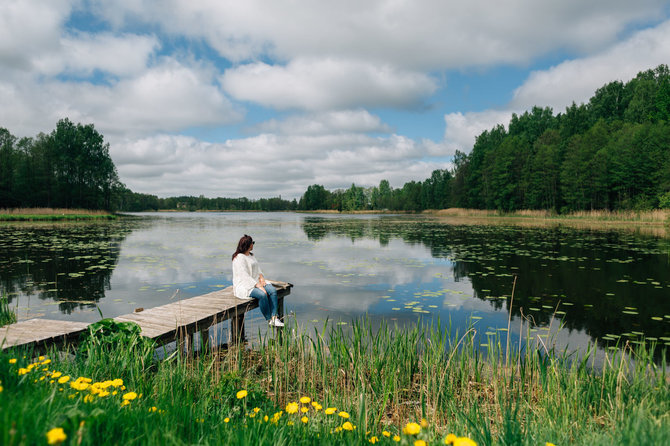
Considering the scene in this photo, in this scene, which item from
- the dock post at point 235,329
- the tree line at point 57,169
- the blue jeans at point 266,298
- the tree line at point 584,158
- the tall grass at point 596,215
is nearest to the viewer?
the dock post at point 235,329

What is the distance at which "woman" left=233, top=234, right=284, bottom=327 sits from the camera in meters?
7.07

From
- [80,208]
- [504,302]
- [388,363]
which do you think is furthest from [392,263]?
[80,208]

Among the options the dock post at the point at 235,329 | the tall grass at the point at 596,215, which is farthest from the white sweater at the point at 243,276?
the tall grass at the point at 596,215

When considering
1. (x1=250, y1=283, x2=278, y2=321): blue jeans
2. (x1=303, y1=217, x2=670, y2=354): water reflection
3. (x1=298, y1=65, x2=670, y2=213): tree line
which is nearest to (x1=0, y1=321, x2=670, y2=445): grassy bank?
(x1=303, y1=217, x2=670, y2=354): water reflection

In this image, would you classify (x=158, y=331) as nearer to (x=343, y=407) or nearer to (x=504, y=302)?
(x=343, y=407)

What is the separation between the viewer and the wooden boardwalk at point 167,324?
4535mm

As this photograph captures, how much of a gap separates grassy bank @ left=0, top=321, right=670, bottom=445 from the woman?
1.30 metres

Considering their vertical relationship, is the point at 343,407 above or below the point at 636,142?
below

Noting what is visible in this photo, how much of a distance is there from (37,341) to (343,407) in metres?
3.86

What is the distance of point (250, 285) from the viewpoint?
7.16 m

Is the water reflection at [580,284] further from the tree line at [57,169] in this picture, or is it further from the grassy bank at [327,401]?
the tree line at [57,169]

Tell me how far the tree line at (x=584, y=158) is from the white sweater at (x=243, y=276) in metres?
47.6

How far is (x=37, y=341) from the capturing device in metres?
4.35

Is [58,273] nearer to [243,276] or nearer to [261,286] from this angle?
[243,276]
